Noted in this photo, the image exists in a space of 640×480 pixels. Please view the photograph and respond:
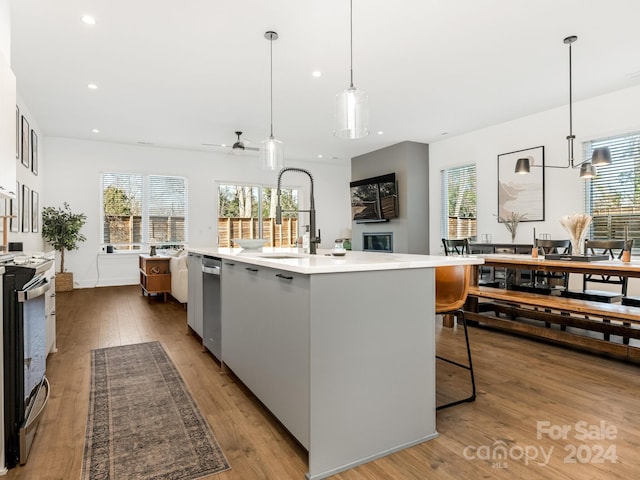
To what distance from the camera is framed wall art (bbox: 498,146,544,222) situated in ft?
18.8

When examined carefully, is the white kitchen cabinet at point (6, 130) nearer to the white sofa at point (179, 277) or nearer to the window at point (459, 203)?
the white sofa at point (179, 277)

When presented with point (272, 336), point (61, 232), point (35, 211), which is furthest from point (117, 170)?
point (272, 336)

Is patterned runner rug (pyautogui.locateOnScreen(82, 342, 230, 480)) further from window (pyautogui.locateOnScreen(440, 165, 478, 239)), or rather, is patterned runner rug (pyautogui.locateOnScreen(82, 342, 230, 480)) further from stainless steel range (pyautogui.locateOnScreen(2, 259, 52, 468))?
window (pyautogui.locateOnScreen(440, 165, 478, 239))

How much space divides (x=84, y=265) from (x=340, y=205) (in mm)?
6235

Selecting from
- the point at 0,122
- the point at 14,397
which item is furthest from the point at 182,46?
the point at 14,397

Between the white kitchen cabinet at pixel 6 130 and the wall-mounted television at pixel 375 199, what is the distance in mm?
6395

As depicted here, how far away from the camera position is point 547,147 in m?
5.60

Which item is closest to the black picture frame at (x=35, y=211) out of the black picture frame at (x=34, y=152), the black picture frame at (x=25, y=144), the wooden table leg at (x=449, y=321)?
the black picture frame at (x=34, y=152)

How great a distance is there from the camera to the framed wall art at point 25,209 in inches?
198

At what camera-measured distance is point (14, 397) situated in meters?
1.63

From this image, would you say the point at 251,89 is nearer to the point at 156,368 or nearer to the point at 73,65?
the point at 73,65

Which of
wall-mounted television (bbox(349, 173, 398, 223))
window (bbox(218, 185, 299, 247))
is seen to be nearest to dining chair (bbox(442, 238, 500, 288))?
wall-mounted television (bbox(349, 173, 398, 223))

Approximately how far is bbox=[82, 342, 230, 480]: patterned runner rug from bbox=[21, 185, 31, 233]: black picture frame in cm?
340

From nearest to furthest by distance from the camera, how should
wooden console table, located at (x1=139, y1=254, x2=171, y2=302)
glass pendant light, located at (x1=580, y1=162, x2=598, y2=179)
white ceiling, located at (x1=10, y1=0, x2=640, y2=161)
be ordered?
1. white ceiling, located at (x1=10, y1=0, x2=640, y2=161)
2. glass pendant light, located at (x1=580, y1=162, x2=598, y2=179)
3. wooden console table, located at (x1=139, y1=254, x2=171, y2=302)
